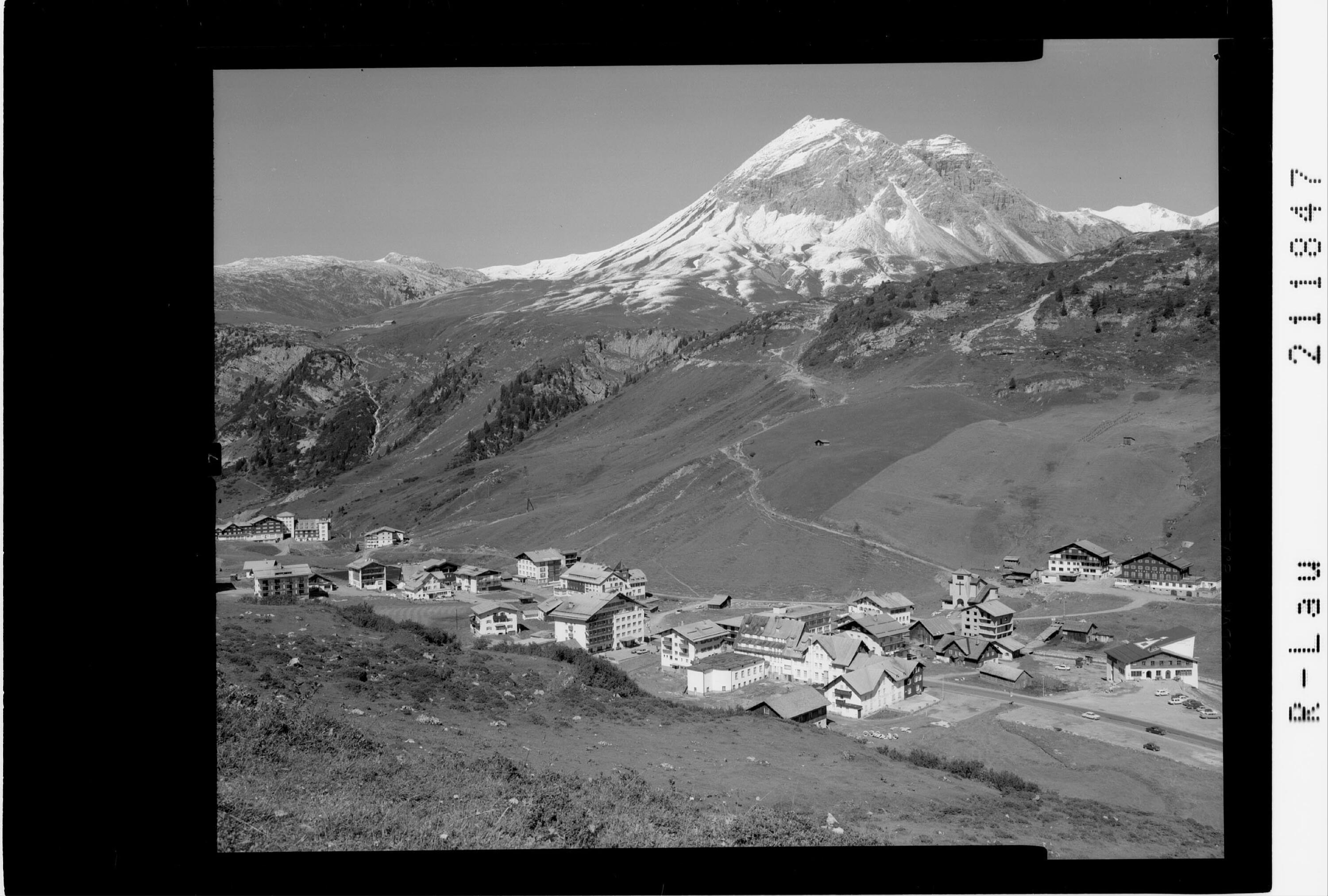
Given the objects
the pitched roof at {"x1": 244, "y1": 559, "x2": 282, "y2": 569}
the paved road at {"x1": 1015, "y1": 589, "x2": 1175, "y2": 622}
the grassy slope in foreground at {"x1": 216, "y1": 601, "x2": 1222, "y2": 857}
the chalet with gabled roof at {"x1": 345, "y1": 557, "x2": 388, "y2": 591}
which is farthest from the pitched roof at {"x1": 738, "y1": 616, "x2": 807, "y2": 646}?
the pitched roof at {"x1": 244, "y1": 559, "x2": 282, "y2": 569}

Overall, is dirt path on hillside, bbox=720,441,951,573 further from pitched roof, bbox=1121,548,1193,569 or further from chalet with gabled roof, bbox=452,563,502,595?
chalet with gabled roof, bbox=452,563,502,595

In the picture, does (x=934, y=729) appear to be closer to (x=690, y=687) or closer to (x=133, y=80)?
(x=690, y=687)

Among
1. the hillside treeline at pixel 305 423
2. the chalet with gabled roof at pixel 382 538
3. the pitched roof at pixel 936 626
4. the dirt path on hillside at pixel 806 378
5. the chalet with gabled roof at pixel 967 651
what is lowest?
the chalet with gabled roof at pixel 967 651

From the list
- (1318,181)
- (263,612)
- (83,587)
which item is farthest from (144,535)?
(263,612)

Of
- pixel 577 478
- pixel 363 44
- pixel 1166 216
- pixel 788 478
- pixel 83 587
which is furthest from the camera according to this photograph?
pixel 577 478

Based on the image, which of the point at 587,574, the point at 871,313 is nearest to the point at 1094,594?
the point at 587,574

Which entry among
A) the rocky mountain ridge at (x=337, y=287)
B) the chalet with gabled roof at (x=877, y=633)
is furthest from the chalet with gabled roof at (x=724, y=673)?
the rocky mountain ridge at (x=337, y=287)

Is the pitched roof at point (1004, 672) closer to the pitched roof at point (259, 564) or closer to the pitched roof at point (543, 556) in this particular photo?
the pitched roof at point (543, 556)
